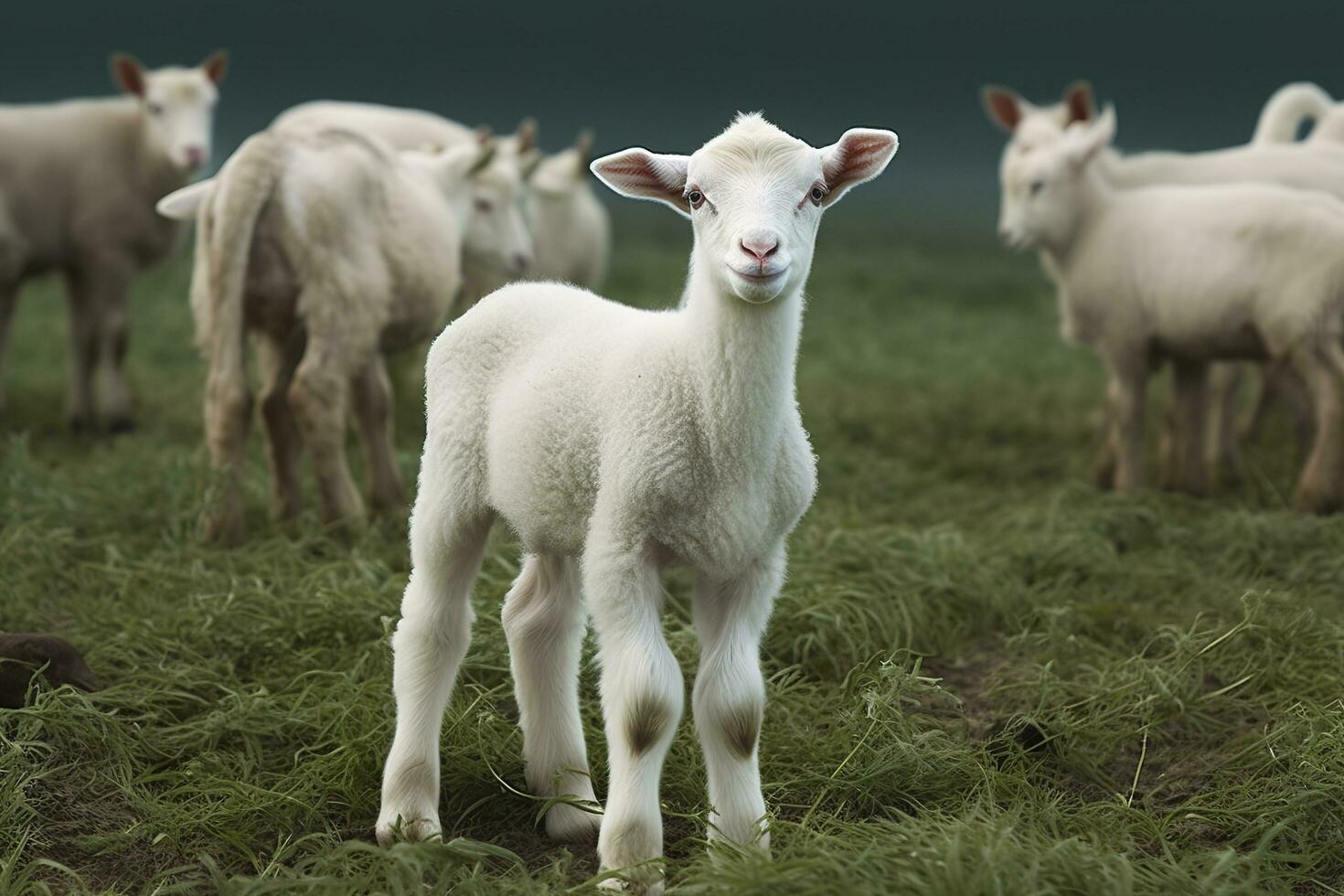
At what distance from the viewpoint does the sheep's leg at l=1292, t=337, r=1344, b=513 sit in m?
7.75

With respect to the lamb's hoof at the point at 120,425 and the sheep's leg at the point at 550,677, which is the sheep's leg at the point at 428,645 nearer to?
the sheep's leg at the point at 550,677

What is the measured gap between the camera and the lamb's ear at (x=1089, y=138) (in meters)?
9.15

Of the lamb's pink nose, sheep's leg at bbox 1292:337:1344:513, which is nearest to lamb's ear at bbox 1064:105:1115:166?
sheep's leg at bbox 1292:337:1344:513


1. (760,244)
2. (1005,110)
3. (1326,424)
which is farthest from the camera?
(1005,110)

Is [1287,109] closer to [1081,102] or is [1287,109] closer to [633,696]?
[1081,102]

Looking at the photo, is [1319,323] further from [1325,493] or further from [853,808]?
[853,808]

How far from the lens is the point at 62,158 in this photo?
33.5ft

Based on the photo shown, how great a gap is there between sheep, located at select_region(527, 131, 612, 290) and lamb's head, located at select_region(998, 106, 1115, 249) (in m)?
4.57

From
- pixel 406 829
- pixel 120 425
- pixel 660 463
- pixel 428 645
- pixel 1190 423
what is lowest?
pixel 120 425

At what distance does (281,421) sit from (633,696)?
427 cm

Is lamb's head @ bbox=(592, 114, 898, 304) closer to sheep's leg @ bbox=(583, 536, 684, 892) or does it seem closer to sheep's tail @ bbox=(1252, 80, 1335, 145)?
sheep's leg @ bbox=(583, 536, 684, 892)

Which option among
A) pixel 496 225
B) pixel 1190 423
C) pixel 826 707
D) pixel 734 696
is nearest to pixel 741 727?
pixel 734 696

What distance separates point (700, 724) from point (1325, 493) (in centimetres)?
545

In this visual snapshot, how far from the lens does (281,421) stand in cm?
727
